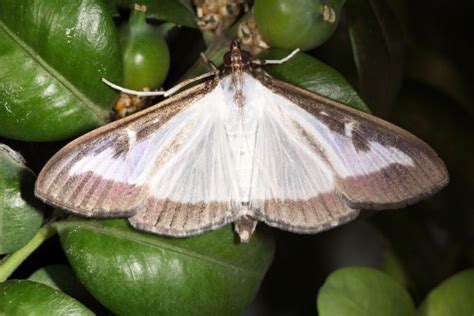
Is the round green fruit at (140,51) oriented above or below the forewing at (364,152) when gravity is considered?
above

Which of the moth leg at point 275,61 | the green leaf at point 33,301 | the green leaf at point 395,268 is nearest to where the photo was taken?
the green leaf at point 33,301

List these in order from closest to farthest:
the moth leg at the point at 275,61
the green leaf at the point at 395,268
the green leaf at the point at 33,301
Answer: the green leaf at the point at 33,301
the moth leg at the point at 275,61
the green leaf at the point at 395,268

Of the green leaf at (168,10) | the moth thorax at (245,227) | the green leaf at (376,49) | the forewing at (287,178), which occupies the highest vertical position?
the green leaf at (168,10)

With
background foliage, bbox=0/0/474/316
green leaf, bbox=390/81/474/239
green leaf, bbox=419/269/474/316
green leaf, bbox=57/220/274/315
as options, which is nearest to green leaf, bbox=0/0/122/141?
background foliage, bbox=0/0/474/316

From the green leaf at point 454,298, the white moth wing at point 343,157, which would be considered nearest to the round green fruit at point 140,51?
the white moth wing at point 343,157

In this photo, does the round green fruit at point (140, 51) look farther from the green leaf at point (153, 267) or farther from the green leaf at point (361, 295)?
the green leaf at point (361, 295)

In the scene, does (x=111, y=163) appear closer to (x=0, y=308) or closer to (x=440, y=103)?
(x=0, y=308)

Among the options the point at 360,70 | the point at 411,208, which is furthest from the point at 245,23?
the point at 411,208
